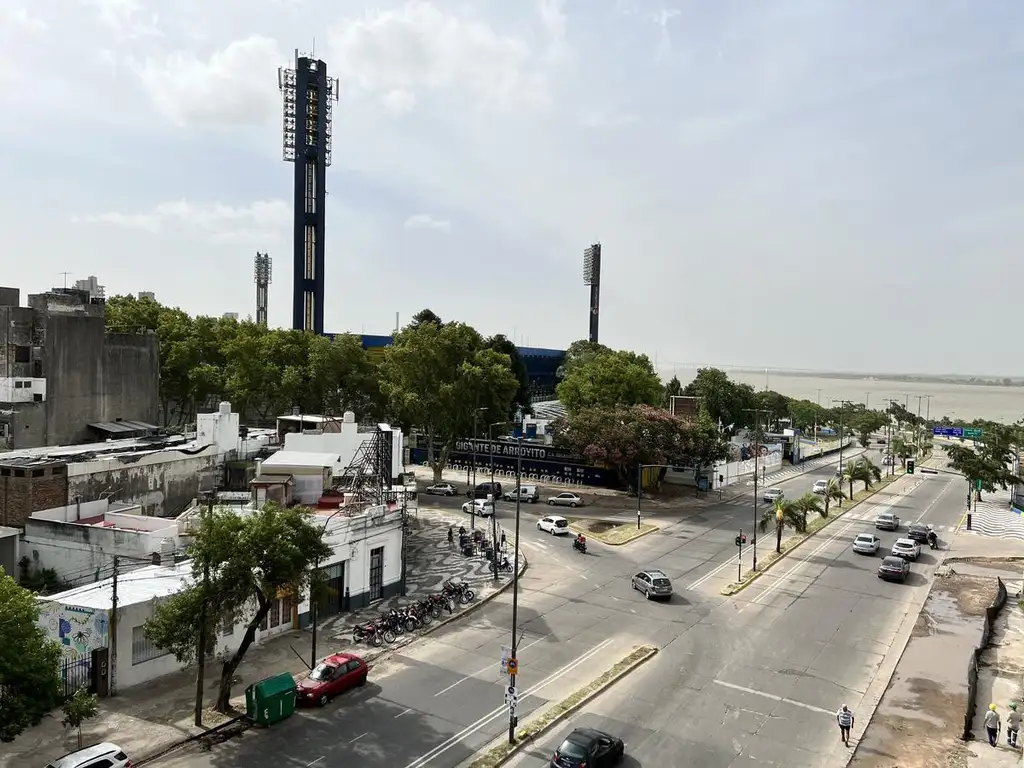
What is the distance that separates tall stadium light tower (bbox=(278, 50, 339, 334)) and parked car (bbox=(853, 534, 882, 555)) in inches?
3022

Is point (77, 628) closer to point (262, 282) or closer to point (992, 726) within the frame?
point (992, 726)

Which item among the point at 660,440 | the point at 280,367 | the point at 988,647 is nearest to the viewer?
the point at 988,647

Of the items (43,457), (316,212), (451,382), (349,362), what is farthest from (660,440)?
(316,212)

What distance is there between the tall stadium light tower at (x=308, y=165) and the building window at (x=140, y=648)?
3189 inches

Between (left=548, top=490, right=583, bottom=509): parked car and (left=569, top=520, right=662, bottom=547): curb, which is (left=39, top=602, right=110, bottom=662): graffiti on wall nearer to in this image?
(left=569, top=520, right=662, bottom=547): curb

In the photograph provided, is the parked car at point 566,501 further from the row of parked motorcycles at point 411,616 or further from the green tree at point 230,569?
the green tree at point 230,569

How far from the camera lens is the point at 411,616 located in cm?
2930

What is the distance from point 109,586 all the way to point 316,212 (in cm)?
8491

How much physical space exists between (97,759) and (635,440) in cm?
4618

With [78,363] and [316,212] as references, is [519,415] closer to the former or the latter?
[316,212]

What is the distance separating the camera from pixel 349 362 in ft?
219

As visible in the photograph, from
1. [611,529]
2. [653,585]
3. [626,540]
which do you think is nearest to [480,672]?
[653,585]

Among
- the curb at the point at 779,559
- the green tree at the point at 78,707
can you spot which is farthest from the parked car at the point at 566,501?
the green tree at the point at 78,707

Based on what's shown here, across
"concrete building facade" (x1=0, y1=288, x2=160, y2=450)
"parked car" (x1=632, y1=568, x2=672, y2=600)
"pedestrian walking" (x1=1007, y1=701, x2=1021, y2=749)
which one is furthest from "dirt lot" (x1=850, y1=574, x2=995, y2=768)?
"concrete building facade" (x1=0, y1=288, x2=160, y2=450)
